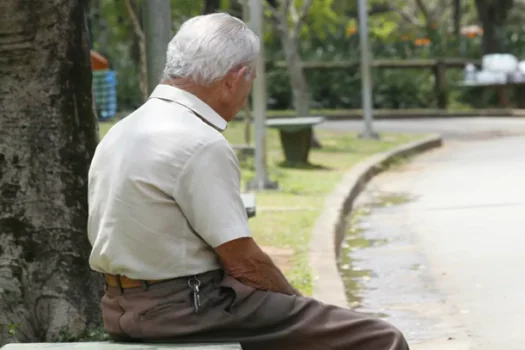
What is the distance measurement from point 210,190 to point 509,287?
3992mm

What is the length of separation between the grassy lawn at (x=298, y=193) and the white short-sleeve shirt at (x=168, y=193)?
10.7ft

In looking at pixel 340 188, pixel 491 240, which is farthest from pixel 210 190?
pixel 340 188

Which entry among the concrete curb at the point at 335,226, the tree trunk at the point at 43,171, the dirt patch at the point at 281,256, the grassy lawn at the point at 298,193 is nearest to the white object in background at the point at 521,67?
the grassy lawn at the point at 298,193

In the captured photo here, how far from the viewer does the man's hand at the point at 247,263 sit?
3.32m

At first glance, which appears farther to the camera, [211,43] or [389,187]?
[389,187]

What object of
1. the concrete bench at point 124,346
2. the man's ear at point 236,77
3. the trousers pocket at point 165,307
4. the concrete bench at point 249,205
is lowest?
the concrete bench at point 249,205

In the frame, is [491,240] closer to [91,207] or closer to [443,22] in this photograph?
[91,207]

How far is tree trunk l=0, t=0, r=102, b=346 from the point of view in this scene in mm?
4832

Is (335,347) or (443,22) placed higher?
(335,347)

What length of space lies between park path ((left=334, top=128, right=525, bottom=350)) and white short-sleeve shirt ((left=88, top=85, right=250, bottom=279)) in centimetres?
253

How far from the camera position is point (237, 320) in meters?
3.39

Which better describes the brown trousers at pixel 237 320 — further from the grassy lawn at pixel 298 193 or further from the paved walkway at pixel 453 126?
the paved walkway at pixel 453 126

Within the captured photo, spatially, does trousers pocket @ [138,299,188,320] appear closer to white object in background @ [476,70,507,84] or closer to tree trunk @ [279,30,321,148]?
tree trunk @ [279,30,321,148]

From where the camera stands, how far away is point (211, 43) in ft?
11.0
